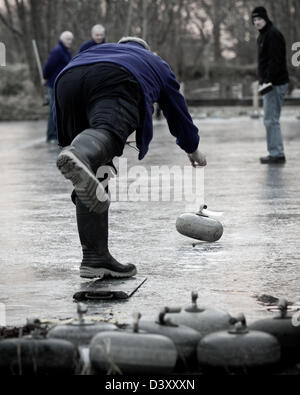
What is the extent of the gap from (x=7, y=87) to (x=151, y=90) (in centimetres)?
3177

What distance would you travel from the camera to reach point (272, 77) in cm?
1459

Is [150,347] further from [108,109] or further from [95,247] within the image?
[95,247]

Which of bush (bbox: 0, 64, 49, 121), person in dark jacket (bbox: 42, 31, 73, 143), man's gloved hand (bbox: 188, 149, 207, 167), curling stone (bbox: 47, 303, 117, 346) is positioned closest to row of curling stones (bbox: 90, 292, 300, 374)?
curling stone (bbox: 47, 303, 117, 346)

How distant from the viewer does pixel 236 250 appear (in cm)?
781

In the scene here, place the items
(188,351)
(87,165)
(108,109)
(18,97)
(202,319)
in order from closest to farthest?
(188,351), (202,319), (87,165), (108,109), (18,97)

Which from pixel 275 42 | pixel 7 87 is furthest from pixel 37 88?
pixel 275 42

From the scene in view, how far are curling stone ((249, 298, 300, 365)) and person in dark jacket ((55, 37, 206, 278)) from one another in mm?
1504

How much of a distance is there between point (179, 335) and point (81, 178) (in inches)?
52.6

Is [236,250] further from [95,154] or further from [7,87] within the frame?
[7,87]

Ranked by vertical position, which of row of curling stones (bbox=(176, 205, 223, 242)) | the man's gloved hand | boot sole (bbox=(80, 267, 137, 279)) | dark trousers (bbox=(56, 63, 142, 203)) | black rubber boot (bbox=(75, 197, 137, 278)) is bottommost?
row of curling stones (bbox=(176, 205, 223, 242))

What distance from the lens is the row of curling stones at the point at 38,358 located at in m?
4.12

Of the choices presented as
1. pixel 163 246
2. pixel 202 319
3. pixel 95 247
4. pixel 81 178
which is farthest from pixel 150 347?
pixel 163 246

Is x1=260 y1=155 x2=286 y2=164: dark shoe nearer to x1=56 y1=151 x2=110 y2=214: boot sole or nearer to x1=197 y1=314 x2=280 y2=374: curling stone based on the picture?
x1=56 y1=151 x2=110 y2=214: boot sole

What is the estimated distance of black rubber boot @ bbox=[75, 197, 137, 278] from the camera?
21.4ft
